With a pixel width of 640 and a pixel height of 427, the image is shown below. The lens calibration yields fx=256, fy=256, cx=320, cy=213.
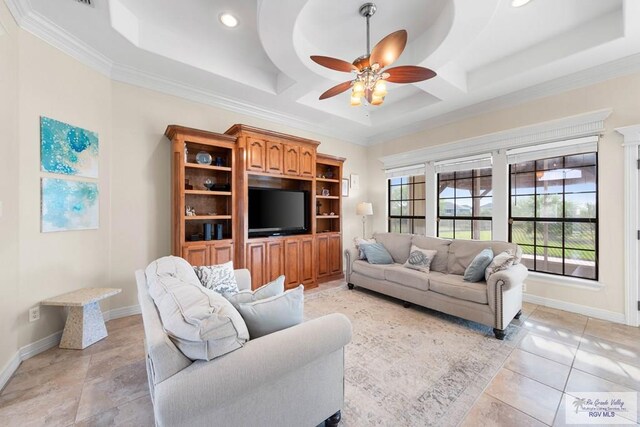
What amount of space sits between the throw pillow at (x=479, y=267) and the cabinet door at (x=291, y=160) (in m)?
2.78

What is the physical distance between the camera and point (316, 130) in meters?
5.04

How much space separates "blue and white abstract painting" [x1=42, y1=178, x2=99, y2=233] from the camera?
243 centimetres

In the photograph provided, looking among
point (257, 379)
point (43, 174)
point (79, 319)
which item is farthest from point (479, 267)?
point (43, 174)

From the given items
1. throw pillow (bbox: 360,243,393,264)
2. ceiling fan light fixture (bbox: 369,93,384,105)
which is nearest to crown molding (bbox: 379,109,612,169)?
throw pillow (bbox: 360,243,393,264)

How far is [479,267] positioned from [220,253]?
10.6ft

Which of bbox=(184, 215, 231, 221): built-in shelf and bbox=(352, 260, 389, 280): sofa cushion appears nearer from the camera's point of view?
bbox=(184, 215, 231, 221): built-in shelf

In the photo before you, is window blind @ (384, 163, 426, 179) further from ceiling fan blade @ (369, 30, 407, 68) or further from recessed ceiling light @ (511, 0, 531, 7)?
ceiling fan blade @ (369, 30, 407, 68)

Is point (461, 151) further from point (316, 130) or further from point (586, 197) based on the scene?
point (316, 130)

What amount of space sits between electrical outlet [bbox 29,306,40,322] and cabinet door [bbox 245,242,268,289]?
201cm

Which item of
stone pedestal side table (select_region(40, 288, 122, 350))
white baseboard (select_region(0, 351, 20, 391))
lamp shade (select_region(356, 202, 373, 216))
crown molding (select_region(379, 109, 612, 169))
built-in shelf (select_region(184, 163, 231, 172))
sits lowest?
white baseboard (select_region(0, 351, 20, 391))

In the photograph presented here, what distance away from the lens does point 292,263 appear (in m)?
4.12

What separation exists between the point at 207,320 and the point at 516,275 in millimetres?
3073

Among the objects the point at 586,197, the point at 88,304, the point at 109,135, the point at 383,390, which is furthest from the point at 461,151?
the point at 88,304

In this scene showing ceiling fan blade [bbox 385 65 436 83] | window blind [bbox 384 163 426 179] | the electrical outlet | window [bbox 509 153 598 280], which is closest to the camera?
ceiling fan blade [bbox 385 65 436 83]
